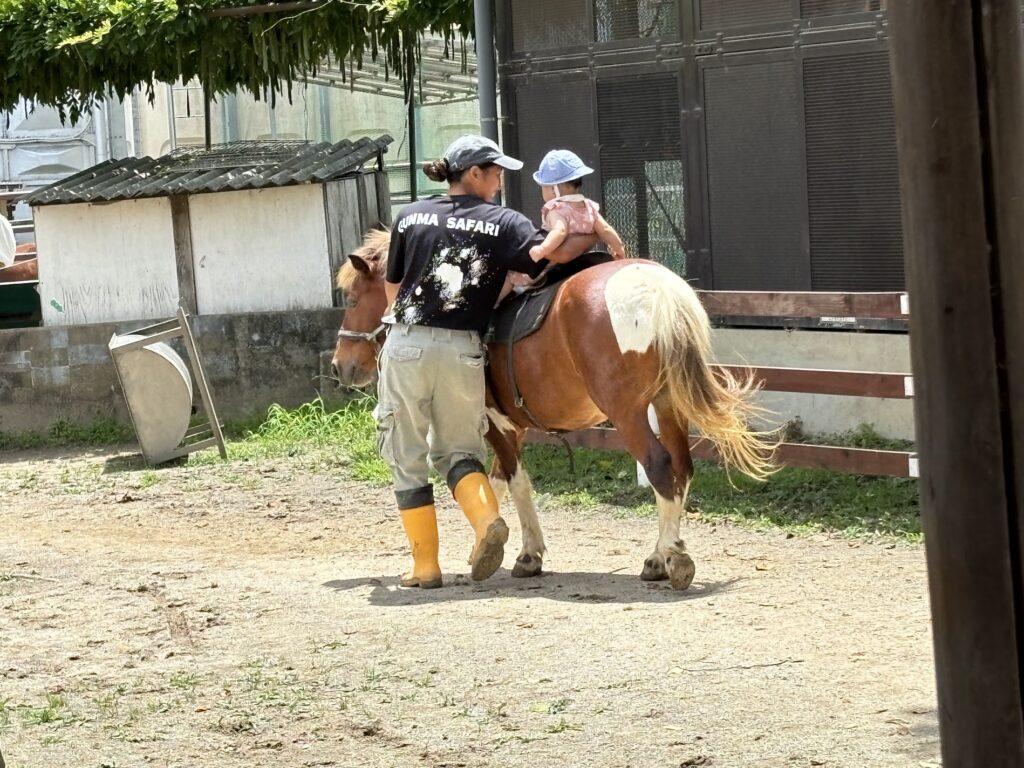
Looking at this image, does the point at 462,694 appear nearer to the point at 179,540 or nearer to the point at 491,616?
the point at 491,616

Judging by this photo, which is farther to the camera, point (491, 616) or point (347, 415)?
point (347, 415)

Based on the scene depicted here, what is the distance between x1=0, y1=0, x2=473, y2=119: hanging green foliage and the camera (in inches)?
517

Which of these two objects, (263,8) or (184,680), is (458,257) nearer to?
(184,680)

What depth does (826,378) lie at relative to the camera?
8.76 meters

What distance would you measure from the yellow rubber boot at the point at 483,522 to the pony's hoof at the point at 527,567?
0.33m

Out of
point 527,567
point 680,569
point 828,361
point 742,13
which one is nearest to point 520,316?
point 527,567

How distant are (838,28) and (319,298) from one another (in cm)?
595

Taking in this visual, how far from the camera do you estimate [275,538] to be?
9305mm

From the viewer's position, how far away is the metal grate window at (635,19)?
1027 cm

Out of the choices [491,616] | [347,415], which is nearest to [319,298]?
[347,415]

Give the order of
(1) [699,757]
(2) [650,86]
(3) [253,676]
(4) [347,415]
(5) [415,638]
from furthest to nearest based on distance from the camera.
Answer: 1. (4) [347,415]
2. (2) [650,86]
3. (5) [415,638]
4. (3) [253,676]
5. (1) [699,757]

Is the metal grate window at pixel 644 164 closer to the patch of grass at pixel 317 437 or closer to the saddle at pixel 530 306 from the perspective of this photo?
the patch of grass at pixel 317 437

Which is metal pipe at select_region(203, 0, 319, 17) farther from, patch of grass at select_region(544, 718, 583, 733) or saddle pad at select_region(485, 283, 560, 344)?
patch of grass at select_region(544, 718, 583, 733)

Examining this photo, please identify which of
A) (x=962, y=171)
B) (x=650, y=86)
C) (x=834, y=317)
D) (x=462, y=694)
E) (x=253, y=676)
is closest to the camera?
(x=962, y=171)
